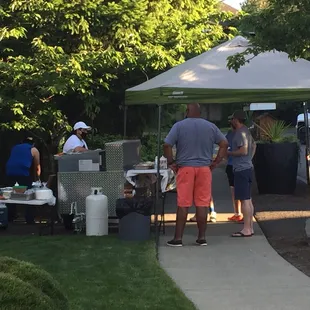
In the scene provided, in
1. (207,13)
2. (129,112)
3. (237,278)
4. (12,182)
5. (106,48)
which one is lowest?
(237,278)

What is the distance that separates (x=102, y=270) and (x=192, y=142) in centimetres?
215

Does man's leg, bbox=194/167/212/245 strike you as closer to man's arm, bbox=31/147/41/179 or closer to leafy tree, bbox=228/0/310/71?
leafy tree, bbox=228/0/310/71

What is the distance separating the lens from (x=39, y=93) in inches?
430

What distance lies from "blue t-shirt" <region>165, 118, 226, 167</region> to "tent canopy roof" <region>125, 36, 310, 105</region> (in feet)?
2.44

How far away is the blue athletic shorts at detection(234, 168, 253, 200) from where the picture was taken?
27.2 feet

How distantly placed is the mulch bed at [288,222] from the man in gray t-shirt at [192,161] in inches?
46.7

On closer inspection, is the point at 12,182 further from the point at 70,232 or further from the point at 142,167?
the point at 142,167

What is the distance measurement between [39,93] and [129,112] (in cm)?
349

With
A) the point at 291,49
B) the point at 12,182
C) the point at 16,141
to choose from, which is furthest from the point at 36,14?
the point at 291,49

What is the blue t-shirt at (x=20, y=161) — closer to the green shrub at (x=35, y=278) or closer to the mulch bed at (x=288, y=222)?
the mulch bed at (x=288, y=222)

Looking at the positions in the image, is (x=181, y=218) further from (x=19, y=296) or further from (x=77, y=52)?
(x=19, y=296)

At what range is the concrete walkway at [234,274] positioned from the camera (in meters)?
5.45

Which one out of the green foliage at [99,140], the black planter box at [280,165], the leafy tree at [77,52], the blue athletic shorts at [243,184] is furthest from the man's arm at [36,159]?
the black planter box at [280,165]

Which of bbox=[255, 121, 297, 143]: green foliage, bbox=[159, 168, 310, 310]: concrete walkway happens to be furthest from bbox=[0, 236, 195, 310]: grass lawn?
bbox=[255, 121, 297, 143]: green foliage
